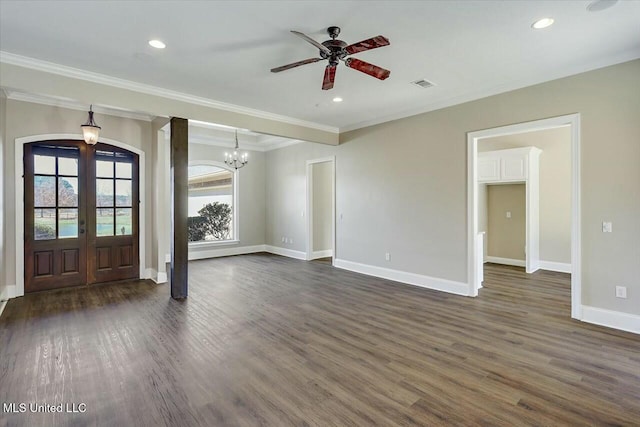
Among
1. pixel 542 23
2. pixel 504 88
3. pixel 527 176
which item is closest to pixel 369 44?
pixel 542 23

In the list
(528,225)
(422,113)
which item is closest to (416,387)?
(422,113)

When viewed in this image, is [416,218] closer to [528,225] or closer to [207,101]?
[528,225]

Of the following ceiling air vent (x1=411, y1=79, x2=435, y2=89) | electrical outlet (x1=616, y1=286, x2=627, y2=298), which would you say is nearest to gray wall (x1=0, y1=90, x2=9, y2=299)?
ceiling air vent (x1=411, y1=79, x2=435, y2=89)

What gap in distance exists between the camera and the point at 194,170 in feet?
26.2

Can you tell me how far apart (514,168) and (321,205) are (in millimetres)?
4399

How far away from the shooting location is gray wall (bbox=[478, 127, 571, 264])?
6293 mm

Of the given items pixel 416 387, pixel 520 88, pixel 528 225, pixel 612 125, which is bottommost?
pixel 416 387

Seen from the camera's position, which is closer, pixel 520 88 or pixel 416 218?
pixel 520 88

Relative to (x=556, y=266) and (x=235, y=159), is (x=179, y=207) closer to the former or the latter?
(x=235, y=159)

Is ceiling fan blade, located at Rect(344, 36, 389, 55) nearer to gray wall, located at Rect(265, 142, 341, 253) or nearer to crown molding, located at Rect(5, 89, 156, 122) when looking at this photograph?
crown molding, located at Rect(5, 89, 156, 122)

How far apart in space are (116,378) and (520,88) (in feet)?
18.1

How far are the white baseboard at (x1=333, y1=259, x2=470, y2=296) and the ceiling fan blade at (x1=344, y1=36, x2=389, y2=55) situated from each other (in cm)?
375

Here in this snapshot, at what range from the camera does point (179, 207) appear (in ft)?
15.6

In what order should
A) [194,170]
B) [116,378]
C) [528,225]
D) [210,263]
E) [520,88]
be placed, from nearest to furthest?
1. [116,378]
2. [520,88]
3. [528,225]
4. [210,263]
5. [194,170]
